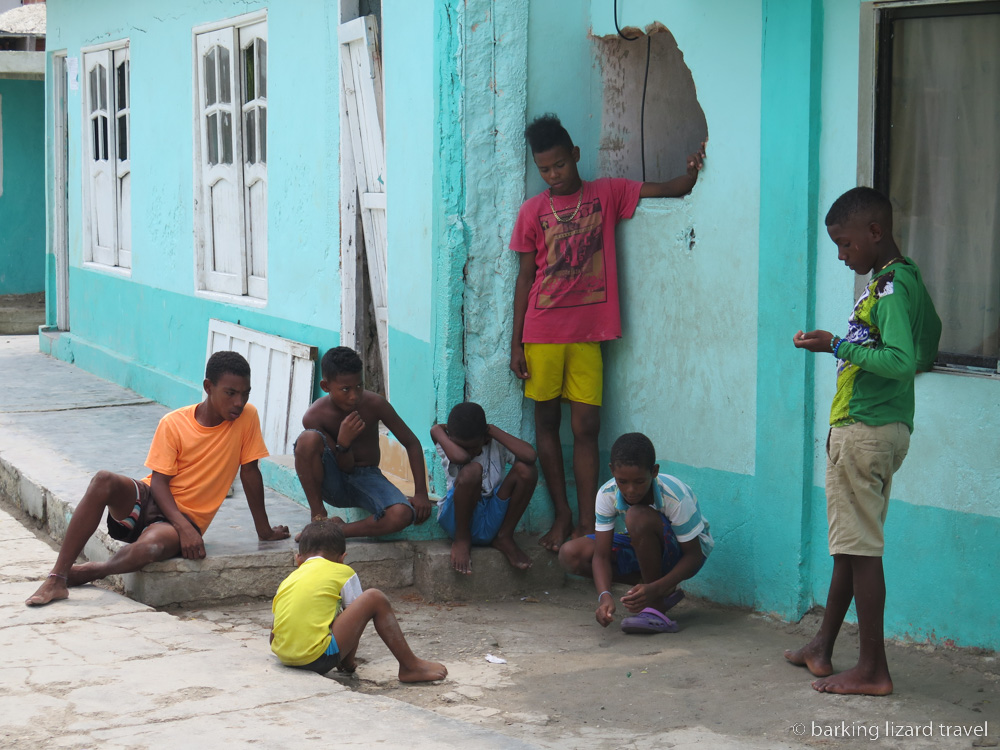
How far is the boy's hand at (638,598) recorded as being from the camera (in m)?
4.55

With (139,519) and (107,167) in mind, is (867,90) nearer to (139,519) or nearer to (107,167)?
(139,519)

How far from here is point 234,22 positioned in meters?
7.70

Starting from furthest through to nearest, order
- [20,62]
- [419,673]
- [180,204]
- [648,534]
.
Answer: [20,62], [180,204], [648,534], [419,673]

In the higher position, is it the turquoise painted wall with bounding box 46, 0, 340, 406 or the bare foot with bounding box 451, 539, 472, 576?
the turquoise painted wall with bounding box 46, 0, 340, 406

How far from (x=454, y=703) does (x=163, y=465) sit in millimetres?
1773

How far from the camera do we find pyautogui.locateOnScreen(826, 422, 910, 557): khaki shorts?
3.71 m

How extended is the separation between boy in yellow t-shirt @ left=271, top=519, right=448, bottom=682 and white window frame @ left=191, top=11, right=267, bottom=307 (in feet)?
12.5

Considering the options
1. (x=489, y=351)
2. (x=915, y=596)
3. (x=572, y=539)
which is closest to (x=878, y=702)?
(x=915, y=596)

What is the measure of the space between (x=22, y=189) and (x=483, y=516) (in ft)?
39.1

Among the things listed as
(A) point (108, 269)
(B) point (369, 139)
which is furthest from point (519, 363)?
(A) point (108, 269)

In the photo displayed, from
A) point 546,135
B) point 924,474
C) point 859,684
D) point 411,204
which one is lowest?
point 859,684

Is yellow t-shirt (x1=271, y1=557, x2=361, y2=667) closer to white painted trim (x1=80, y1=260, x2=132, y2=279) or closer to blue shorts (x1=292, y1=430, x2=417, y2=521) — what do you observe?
blue shorts (x1=292, y1=430, x2=417, y2=521)

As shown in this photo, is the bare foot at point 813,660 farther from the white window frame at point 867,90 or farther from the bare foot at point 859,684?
the white window frame at point 867,90

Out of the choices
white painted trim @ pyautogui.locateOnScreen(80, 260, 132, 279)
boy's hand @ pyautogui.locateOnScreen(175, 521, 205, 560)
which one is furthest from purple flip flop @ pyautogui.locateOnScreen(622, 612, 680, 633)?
white painted trim @ pyautogui.locateOnScreen(80, 260, 132, 279)
